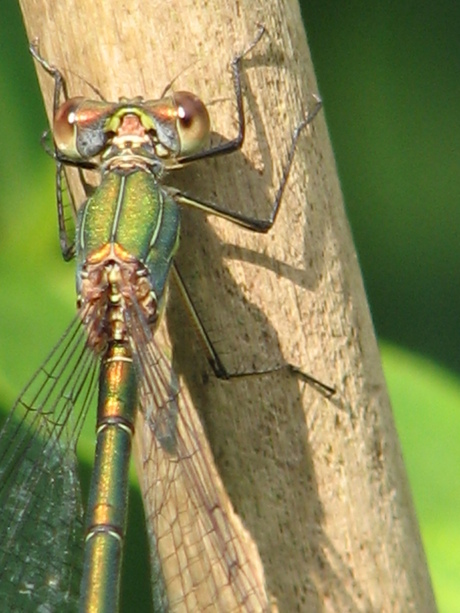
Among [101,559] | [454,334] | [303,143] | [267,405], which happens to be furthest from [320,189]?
[454,334]

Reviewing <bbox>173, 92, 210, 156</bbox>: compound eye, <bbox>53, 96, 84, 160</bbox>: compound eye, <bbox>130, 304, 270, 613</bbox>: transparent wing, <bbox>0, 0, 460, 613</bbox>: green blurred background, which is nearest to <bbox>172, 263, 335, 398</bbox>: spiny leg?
<bbox>130, 304, 270, 613</bbox>: transparent wing

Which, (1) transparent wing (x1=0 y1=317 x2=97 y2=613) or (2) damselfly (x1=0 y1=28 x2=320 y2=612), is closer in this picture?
(2) damselfly (x1=0 y1=28 x2=320 y2=612)

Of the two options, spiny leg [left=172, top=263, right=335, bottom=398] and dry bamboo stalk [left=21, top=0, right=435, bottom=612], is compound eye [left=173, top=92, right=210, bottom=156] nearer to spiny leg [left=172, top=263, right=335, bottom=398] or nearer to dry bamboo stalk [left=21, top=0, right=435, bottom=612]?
dry bamboo stalk [left=21, top=0, right=435, bottom=612]

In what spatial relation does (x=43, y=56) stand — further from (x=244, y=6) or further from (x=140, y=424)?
(x=140, y=424)

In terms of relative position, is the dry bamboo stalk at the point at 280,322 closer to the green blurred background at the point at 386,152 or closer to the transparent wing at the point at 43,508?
the transparent wing at the point at 43,508

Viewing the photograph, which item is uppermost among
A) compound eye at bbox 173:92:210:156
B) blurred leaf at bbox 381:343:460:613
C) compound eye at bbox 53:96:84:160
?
compound eye at bbox 53:96:84:160

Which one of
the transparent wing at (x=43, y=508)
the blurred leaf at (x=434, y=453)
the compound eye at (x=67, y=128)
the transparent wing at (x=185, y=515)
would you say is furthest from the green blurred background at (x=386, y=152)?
the transparent wing at (x=185, y=515)
